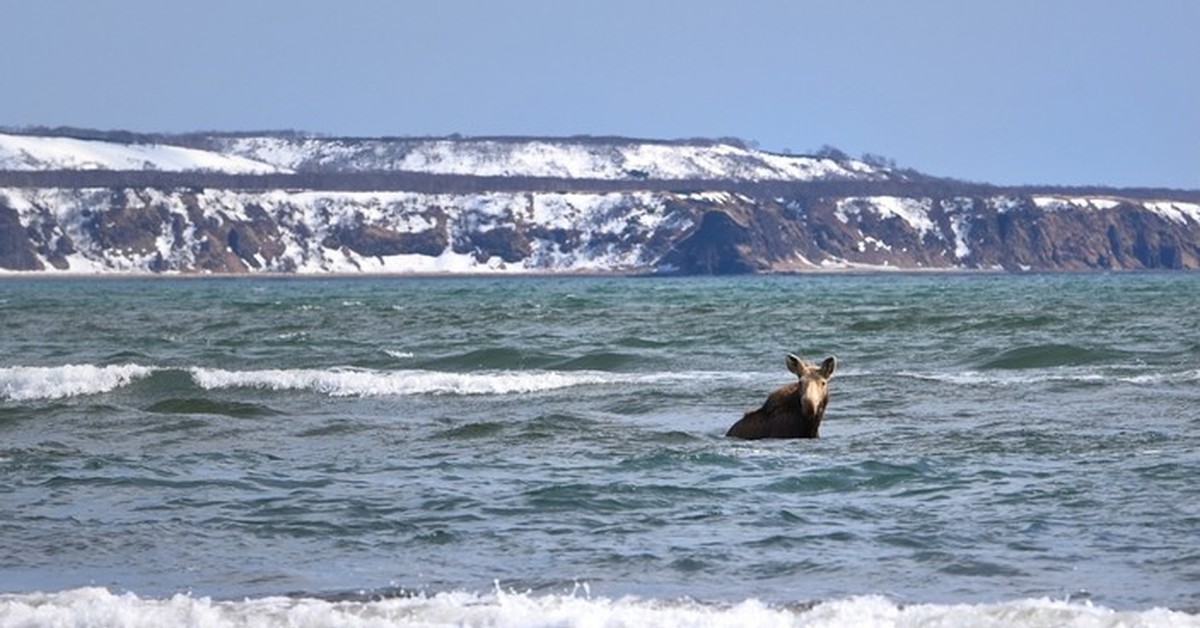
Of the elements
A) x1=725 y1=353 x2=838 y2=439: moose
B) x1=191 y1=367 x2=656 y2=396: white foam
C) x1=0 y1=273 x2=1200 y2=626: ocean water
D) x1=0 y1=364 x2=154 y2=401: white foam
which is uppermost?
x1=725 y1=353 x2=838 y2=439: moose

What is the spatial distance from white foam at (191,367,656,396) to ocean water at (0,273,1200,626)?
117 millimetres

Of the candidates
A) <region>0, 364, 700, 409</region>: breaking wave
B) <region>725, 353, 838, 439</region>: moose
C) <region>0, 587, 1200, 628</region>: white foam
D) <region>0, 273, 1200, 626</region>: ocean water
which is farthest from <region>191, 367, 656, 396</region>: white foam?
<region>0, 587, 1200, 628</region>: white foam

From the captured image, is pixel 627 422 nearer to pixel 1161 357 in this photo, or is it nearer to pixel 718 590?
pixel 718 590

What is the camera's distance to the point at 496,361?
1558 inches

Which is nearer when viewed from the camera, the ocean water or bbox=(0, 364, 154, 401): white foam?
the ocean water

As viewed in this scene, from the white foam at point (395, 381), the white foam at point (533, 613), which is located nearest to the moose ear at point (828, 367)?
the white foam at point (533, 613)

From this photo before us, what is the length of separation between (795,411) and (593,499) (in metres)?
4.09

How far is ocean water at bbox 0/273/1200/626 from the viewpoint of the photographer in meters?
12.8

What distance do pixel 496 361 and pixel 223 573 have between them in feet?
83.6

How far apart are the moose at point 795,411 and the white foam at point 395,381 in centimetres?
1034

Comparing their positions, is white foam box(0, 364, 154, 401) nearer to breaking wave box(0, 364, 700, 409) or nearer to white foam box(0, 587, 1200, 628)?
breaking wave box(0, 364, 700, 409)

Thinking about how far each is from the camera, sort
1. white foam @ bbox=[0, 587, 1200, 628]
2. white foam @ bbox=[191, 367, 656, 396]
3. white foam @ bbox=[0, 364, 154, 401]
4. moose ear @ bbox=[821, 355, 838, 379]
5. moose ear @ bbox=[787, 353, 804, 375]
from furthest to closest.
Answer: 1. white foam @ bbox=[191, 367, 656, 396]
2. white foam @ bbox=[0, 364, 154, 401]
3. moose ear @ bbox=[821, 355, 838, 379]
4. moose ear @ bbox=[787, 353, 804, 375]
5. white foam @ bbox=[0, 587, 1200, 628]

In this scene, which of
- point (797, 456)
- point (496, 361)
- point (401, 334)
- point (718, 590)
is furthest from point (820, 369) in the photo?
point (401, 334)

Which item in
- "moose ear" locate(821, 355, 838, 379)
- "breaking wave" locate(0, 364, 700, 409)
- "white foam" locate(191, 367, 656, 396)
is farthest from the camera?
"white foam" locate(191, 367, 656, 396)
